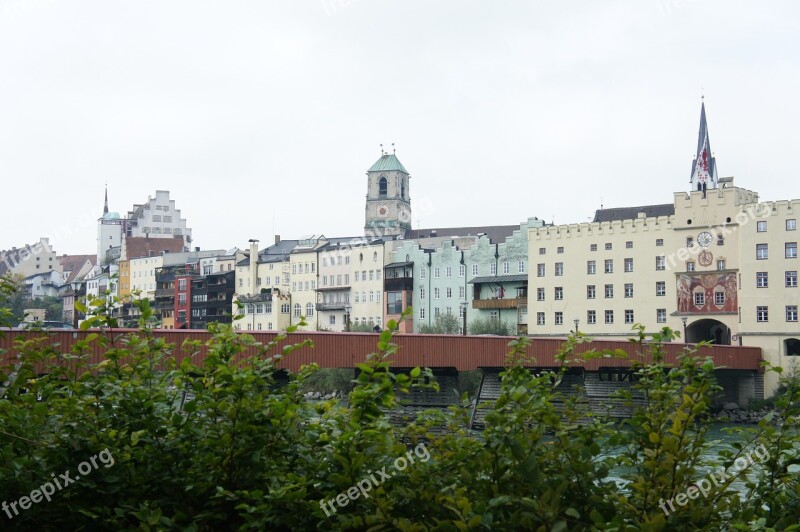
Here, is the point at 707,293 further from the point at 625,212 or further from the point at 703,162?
the point at 625,212

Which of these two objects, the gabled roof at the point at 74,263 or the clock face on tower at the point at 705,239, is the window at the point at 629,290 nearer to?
the clock face on tower at the point at 705,239

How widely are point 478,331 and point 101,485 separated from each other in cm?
6247

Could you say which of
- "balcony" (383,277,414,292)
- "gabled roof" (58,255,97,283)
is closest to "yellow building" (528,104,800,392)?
"balcony" (383,277,414,292)

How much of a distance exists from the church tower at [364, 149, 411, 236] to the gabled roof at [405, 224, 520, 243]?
24866 mm

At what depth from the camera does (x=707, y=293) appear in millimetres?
60062

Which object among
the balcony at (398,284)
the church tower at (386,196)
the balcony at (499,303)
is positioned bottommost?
the balcony at (499,303)

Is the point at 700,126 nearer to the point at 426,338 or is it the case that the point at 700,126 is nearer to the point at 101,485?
the point at 426,338

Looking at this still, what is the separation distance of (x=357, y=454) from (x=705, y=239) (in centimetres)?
5777

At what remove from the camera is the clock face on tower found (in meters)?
60.2

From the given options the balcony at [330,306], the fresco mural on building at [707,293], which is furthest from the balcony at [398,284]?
the fresco mural on building at [707,293]

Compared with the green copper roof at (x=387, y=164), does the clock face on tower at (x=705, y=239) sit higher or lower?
lower

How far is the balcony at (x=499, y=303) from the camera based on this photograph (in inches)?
2761

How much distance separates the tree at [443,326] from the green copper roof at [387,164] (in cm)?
6168
